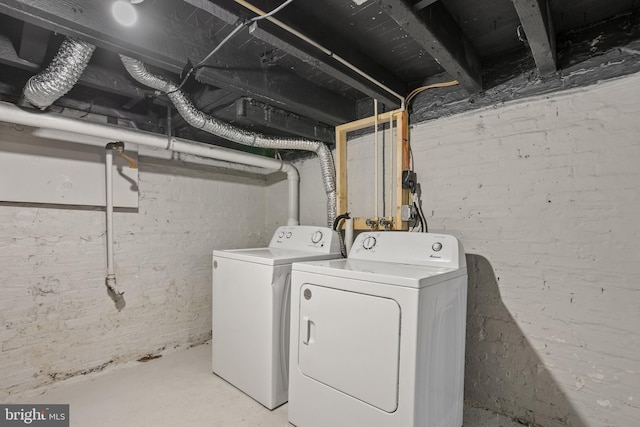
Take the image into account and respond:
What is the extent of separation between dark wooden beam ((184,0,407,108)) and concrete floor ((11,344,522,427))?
1883 millimetres

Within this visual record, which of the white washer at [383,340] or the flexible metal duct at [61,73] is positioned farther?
the flexible metal duct at [61,73]

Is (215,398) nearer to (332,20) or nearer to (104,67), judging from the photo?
(104,67)

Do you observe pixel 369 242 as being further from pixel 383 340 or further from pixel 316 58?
pixel 316 58

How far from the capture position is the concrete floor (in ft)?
5.42

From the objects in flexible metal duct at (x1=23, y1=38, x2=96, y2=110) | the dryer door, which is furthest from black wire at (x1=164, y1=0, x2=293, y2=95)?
the dryer door

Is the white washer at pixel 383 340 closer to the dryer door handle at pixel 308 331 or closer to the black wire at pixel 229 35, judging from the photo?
the dryer door handle at pixel 308 331

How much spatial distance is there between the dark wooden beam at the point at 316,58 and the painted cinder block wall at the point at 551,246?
1.35 ft

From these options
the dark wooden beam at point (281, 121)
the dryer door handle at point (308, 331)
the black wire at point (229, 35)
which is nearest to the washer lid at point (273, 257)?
the dryer door handle at point (308, 331)

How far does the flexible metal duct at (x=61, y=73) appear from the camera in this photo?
138cm

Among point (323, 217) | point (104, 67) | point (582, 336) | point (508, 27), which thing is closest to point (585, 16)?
point (508, 27)

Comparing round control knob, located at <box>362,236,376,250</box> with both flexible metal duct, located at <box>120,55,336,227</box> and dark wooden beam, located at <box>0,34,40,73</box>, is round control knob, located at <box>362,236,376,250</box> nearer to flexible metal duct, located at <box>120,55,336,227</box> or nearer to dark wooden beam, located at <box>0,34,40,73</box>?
flexible metal duct, located at <box>120,55,336,227</box>

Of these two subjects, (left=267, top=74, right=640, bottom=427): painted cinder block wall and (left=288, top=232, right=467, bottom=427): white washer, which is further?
(left=267, top=74, right=640, bottom=427): painted cinder block wall

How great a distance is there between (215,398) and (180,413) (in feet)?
0.69

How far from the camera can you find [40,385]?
1.94 meters
